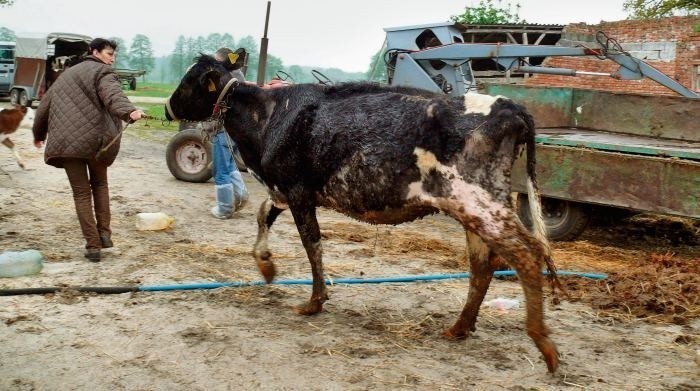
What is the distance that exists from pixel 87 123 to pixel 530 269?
4072mm

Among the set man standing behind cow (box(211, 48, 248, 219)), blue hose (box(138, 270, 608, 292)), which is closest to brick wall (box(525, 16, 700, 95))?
man standing behind cow (box(211, 48, 248, 219))

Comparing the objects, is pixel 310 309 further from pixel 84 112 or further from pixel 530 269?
pixel 84 112

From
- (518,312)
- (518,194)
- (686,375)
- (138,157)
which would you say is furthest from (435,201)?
(138,157)

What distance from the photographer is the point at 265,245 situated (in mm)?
5672

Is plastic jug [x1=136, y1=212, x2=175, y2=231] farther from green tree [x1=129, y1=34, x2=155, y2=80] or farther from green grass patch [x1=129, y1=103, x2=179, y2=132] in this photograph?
green tree [x1=129, y1=34, x2=155, y2=80]

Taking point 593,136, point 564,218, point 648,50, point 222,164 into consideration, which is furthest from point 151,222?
point 648,50

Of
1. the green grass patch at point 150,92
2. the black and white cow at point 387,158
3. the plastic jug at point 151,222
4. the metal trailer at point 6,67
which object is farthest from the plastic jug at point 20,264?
the green grass patch at point 150,92

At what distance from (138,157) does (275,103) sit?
362 inches

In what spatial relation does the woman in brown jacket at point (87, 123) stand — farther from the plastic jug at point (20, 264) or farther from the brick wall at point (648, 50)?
the brick wall at point (648, 50)

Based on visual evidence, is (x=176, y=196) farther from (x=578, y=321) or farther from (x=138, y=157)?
(x=578, y=321)

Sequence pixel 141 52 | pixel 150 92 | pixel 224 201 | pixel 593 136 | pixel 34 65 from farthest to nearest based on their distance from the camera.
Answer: pixel 141 52 < pixel 150 92 < pixel 34 65 < pixel 593 136 < pixel 224 201

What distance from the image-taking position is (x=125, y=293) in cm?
550

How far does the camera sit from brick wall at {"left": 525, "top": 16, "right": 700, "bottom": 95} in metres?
18.0

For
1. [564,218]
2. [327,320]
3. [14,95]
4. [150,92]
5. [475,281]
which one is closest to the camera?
[475,281]
